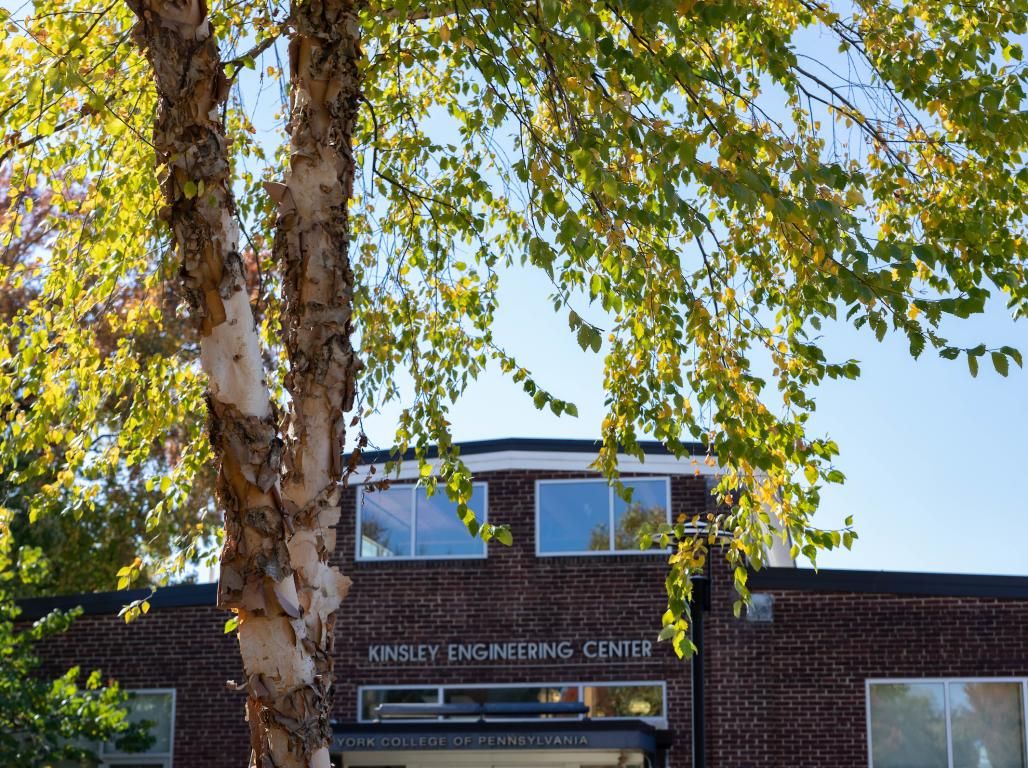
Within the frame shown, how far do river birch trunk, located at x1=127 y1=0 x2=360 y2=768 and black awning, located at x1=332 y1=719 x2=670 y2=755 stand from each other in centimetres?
1241

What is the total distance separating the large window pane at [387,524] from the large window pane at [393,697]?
1916mm

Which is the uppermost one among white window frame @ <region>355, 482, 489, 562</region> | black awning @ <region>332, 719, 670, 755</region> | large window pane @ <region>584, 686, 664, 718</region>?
white window frame @ <region>355, 482, 489, 562</region>

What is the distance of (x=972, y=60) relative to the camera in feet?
26.3

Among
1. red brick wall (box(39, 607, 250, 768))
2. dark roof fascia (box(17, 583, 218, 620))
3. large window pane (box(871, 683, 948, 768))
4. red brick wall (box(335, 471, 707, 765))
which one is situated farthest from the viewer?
dark roof fascia (box(17, 583, 218, 620))

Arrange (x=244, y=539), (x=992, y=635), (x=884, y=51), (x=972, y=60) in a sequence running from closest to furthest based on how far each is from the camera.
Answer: (x=244, y=539), (x=972, y=60), (x=884, y=51), (x=992, y=635)

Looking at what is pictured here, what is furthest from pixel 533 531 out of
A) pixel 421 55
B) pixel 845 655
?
pixel 421 55

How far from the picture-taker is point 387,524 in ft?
67.9

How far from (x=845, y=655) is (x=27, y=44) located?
1444 cm

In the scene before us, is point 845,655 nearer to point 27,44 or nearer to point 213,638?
point 213,638

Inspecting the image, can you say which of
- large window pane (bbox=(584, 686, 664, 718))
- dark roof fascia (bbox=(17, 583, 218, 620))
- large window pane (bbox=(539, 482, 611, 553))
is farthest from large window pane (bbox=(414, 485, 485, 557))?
dark roof fascia (bbox=(17, 583, 218, 620))

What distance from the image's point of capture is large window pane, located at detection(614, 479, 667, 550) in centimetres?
2000

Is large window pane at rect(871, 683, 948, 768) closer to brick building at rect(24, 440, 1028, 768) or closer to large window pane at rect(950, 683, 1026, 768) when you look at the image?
brick building at rect(24, 440, 1028, 768)

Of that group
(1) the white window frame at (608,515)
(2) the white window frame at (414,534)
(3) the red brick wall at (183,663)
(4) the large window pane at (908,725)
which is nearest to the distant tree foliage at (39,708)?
(3) the red brick wall at (183,663)

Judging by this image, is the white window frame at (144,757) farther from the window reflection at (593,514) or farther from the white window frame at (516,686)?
the window reflection at (593,514)
